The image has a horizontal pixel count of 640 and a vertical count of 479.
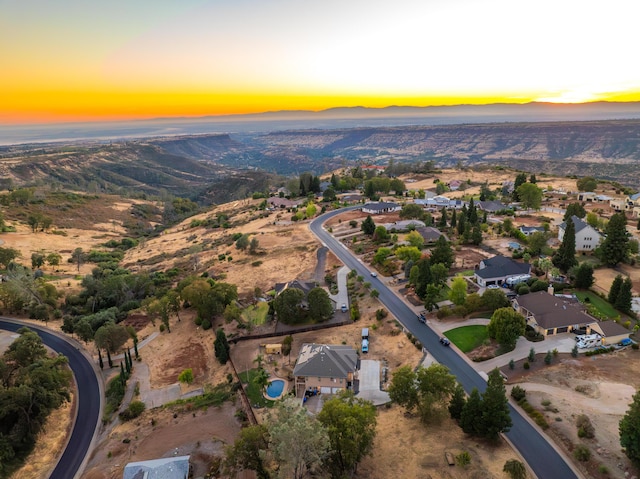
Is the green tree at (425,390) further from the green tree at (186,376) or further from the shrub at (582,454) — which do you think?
the green tree at (186,376)

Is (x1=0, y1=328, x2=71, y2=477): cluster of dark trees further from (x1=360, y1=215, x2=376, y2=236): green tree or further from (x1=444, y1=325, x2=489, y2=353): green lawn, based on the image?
(x1=360, y1=215, x2=376, y2=236): green tree

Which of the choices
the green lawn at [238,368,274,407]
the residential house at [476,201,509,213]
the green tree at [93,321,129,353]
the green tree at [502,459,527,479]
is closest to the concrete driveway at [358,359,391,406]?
the green lawn at [238,368,274,407]

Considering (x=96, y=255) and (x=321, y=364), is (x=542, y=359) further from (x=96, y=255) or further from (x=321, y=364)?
(x=96, y=255)

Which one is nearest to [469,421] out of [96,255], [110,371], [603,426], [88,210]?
[603,426]

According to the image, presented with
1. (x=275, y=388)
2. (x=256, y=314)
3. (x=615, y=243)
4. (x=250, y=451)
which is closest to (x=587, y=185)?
(x=615, y=243)

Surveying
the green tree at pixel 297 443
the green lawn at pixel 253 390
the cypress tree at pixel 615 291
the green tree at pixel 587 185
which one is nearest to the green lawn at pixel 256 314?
the green lawn at pixel 253 390

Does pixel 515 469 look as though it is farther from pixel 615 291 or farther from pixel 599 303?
pixel 615 291
